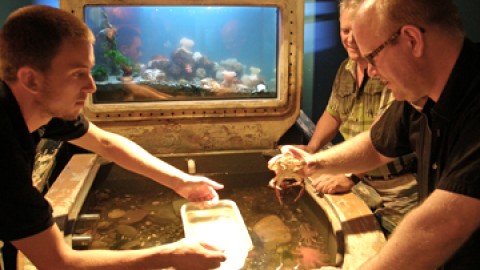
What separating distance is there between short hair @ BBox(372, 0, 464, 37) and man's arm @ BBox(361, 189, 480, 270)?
0.43 meters

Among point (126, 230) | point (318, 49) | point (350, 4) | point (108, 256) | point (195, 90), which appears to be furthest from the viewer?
point (318, 49)

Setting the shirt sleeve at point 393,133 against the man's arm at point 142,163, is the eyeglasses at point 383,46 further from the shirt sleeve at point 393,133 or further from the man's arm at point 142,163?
the man's arm at point 142,163

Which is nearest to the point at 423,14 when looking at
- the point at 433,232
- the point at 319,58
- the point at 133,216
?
the point at 433,232

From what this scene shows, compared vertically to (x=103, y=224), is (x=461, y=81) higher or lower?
higher

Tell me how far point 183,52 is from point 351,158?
1325mm

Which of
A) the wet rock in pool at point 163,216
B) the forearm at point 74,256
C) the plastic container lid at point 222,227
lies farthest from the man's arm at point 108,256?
the wet rock in pool at point 163,216

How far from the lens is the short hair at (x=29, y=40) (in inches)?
48.8

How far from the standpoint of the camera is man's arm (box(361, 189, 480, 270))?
1031mm

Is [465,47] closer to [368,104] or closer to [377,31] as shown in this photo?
[377,31]

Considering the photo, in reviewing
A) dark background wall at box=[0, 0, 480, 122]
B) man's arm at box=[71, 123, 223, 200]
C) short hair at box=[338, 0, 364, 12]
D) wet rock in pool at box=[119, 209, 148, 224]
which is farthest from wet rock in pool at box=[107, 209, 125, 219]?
dark background wall at box=[0, 0, 480, 122]

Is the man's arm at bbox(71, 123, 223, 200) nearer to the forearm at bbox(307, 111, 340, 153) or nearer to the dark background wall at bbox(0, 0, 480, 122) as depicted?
the forearm at bbox(307, 111, 340, 153)

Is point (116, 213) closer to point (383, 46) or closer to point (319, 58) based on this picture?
point (383, 46)

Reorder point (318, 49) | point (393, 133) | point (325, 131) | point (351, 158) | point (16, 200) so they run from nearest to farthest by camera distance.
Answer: point (16, 200) < point (393, 133) < point (351, 158) < point (325, 131) < point (318, 49)

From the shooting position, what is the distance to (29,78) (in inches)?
49.4
